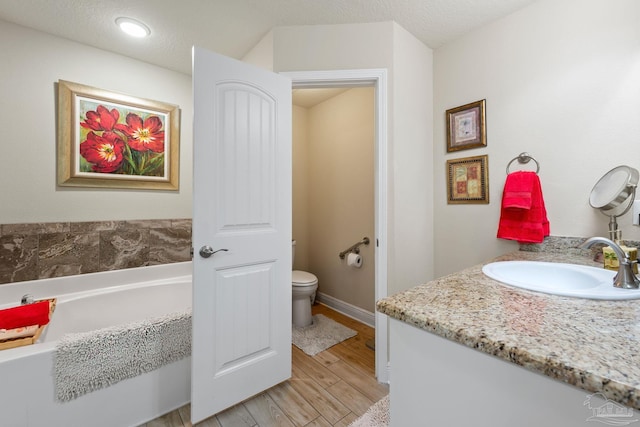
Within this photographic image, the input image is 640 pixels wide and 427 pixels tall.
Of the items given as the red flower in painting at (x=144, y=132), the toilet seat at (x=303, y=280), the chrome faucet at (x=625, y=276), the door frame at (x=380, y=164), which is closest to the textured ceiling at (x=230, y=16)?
the door frame at (x=380, y=164)

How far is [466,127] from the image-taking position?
1.89m

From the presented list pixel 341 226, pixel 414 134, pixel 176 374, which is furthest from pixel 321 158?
pixel 176 374

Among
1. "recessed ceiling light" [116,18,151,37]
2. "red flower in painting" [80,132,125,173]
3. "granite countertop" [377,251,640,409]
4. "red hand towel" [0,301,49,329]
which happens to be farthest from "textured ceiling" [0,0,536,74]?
"red hand towel" [0,301,49,329]

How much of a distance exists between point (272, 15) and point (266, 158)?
3.10 ft

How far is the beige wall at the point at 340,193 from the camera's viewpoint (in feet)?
8.71

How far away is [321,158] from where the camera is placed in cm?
320

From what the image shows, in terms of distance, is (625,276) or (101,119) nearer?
(625,276)

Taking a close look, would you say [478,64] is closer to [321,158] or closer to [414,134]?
[414,134]

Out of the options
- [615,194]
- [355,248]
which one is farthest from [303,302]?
[615,194]

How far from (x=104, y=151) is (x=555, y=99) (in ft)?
10.2

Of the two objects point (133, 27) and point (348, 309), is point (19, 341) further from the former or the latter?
point (348, 309)

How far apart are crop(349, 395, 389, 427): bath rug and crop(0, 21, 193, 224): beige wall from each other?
2.26 meters

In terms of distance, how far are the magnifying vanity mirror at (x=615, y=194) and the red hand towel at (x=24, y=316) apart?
3049mm

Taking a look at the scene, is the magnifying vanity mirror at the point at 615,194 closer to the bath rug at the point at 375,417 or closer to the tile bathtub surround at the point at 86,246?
the bath rug at the point at 375,417
